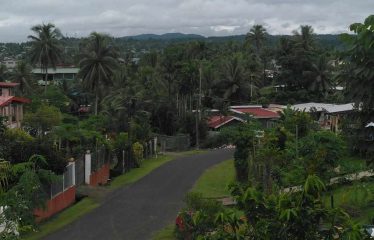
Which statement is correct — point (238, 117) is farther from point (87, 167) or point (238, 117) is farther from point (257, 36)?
point (257, 36)

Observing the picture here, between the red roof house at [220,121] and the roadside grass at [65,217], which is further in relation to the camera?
the red roof house at [220,121]

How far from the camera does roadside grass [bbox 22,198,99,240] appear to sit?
19.2m

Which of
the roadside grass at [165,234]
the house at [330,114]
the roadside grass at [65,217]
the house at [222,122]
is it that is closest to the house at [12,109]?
the roadside grass at [65,217]

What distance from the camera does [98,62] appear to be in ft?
194

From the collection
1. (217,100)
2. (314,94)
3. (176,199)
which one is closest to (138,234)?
(176,199)

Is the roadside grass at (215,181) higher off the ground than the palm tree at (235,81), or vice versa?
the palm tree at (235,81)

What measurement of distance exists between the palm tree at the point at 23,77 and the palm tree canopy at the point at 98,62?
594 inches

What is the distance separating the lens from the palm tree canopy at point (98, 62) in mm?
58969

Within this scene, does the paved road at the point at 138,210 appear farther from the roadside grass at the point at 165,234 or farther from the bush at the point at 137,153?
the bush at the point at 137,153

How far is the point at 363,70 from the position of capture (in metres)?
5.28

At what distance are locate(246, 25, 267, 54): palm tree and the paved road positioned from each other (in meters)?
78.0

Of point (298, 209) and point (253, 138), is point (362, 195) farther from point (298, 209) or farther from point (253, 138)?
point (253, 138)

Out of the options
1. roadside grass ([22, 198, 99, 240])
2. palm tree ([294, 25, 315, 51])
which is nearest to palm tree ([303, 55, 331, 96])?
palm tree ([294, 25, 315, 51])

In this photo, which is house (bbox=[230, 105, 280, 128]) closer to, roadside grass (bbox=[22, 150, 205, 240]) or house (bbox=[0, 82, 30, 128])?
house (bbox=[0, 82, 30, 128])
